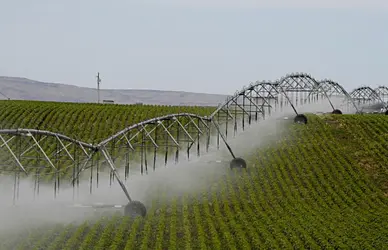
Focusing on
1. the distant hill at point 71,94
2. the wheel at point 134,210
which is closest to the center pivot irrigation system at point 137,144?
the wheel at point 134,210

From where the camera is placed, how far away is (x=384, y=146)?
1825 inches

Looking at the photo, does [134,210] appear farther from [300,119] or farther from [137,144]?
[300,119]

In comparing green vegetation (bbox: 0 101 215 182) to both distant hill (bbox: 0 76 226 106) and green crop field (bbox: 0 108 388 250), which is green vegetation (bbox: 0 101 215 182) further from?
distant hill (bbox: 0 76 226 106)

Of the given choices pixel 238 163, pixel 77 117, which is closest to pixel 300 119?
pixel 238 163

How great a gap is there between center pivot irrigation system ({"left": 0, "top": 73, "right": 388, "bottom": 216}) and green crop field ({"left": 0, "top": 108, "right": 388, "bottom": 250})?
2253 mm

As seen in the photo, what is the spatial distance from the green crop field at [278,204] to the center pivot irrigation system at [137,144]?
88.7 inches

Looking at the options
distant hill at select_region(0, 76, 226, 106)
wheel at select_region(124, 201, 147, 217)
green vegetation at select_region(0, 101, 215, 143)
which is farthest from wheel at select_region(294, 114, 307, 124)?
distant hill at select_region(0, 76, 226, 106)

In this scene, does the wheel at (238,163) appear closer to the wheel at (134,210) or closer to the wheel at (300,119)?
the wheel at (134,210)

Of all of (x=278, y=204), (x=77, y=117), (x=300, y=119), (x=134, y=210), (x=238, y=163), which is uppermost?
(x=300, y=119)

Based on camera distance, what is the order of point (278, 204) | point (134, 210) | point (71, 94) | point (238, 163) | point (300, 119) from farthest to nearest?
point (71, 94)
point (300, 119)
point (238, 163)
point (278, 204)
point (134, 210)

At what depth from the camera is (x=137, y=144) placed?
146ft

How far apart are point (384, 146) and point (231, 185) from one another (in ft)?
51.7

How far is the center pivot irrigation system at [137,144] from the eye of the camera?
102 feet

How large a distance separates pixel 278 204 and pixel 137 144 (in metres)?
14.4
